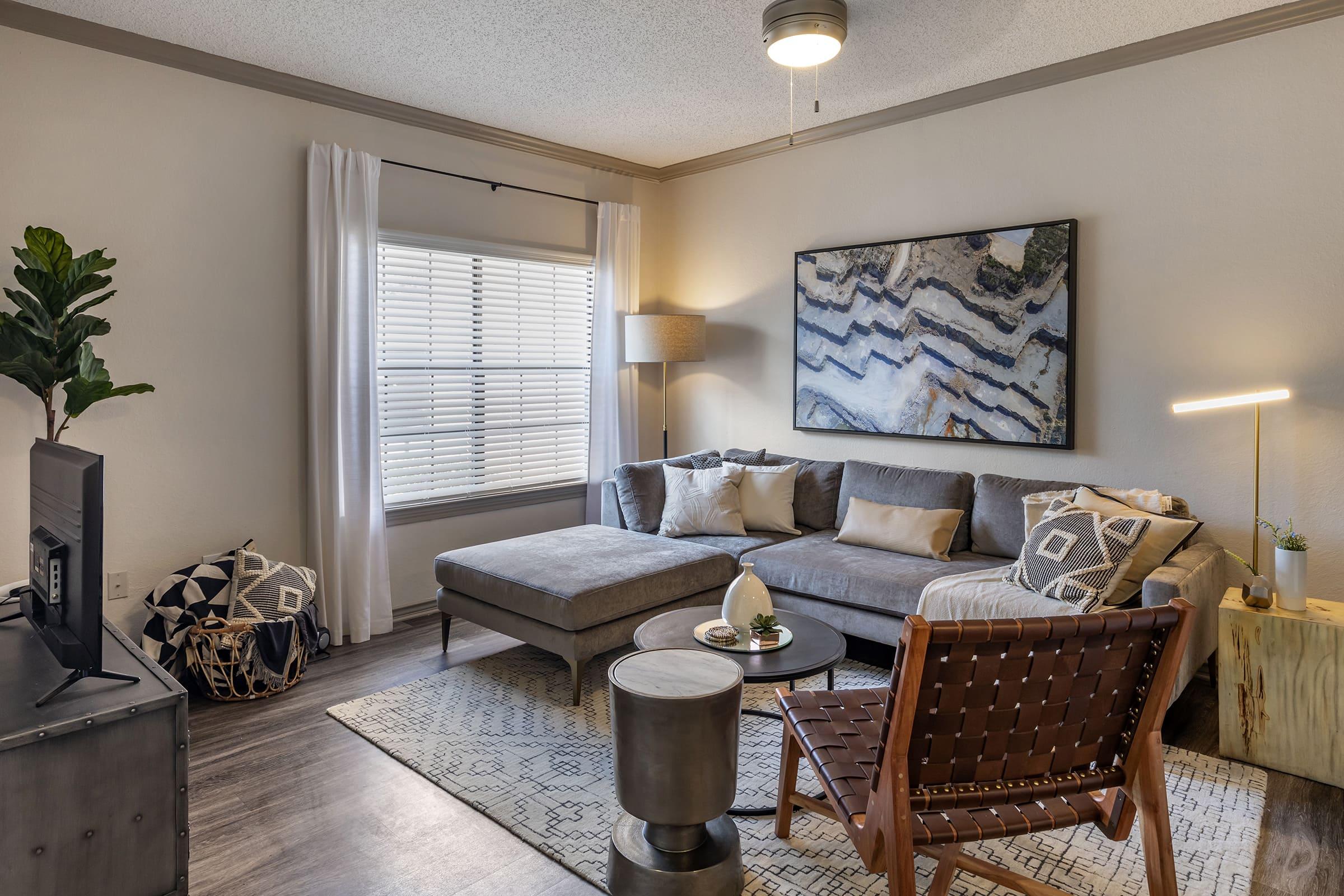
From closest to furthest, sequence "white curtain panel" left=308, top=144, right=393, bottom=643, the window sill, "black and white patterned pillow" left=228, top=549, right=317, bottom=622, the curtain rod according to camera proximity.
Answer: "black and white patterned pillow" left=228, top=549, right=317, bottom=622 < "white curtain panel" left=308, top=144, right=393, bottom=643 < the curtain rod < the window sill

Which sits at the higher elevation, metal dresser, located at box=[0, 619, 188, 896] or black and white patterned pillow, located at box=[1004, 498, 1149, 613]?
black and white patterned pillow, located at box=[1004, 498, 1149, 613]

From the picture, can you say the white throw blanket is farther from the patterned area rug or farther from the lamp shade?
the lamp shade

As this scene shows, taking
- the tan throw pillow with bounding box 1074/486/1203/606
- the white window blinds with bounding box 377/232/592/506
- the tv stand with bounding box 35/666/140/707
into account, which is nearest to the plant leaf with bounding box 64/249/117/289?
the white window blinds with bounding box 377/232/592/506

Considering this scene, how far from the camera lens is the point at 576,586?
3289 millimetres

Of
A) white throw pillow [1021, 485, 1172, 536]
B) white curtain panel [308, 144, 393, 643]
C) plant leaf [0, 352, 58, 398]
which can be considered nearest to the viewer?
plant leaf [0, 352, 58, 398]

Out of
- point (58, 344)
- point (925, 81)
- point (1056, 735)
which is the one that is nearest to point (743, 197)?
point (925, 81)

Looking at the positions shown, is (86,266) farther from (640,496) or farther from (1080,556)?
(1080,556)

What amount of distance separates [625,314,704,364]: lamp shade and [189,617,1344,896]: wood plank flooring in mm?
2624

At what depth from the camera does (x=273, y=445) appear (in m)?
3.84

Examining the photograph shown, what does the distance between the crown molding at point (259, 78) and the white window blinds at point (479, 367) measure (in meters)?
0.60

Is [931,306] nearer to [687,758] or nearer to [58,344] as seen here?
[687,758]

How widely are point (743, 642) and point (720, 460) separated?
7.00 ft

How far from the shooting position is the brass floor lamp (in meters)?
4.85

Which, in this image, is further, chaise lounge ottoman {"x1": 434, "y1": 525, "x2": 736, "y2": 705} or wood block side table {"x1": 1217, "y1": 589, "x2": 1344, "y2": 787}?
chaise lounge ottoman {"x1": 434, "y1": 525, "x2": 736, "y2": 705}
